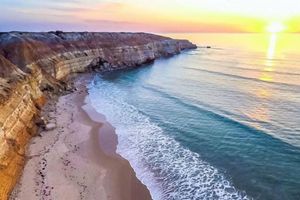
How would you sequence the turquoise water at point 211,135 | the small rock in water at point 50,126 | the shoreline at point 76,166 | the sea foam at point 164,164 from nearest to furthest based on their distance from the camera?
the shoreline at point 76,166, the sea foam at point 164,164, the turquoise water at point 211,135, the small rock in water at point 50,126

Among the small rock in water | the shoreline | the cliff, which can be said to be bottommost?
the shoreline

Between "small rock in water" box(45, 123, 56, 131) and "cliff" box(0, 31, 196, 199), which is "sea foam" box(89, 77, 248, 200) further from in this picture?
"cliff" box(0, 31, 196, 199)

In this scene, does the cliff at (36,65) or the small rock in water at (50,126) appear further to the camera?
the small rock in water at (50,126)

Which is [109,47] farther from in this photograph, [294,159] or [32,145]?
[294,159]

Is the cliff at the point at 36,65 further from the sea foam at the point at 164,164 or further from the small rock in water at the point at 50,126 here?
the sea foam at the point at 164,164

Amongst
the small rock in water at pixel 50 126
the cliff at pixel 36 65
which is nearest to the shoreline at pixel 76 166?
the small rock in water at pixel 50 126

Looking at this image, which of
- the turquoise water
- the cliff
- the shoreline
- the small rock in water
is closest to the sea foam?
the turquoise water

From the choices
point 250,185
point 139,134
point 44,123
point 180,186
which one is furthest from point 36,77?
point 250,185

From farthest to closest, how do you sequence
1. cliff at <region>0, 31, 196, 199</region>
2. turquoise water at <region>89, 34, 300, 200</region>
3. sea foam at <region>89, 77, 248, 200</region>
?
cliff at <region>0, 31, 196, 199</region> < turquoise water at <region>89, 34, 300, 200</region> < sea foam at <region>89, 77, 248, 200</region>
